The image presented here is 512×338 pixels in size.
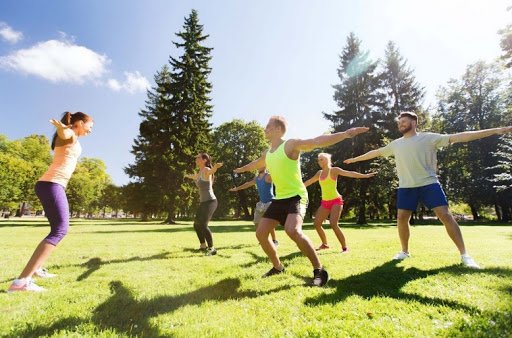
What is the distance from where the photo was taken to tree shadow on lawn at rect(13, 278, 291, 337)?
10.5 feet

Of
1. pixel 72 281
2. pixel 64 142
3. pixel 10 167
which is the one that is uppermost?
pixel 10 167

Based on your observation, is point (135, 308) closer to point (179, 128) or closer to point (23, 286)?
point (23, 286)

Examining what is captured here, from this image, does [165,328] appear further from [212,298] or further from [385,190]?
[385,190]

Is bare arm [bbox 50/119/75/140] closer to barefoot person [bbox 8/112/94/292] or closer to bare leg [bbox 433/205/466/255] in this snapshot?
barefoot person [bbox 8/112/94/292]

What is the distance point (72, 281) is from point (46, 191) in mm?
1614

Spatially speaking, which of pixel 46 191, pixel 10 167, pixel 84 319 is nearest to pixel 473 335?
pixel 84 319

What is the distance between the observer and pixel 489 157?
3825 centimetres

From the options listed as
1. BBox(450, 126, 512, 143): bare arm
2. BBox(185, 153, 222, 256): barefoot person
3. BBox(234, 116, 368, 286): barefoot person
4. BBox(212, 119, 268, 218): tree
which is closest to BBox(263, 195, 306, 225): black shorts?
BBox(234, 116, 368, 286): barefoot person

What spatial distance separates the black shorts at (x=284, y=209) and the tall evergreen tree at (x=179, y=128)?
30.6 metres

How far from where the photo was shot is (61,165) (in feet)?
16.6

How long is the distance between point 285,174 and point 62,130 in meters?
3.40

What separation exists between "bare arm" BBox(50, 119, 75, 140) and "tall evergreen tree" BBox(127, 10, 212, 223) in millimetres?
30105

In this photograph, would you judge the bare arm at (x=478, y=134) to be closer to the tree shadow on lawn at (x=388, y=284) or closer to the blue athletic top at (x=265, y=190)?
the tree shadow on lawn at (x=388, y=284)

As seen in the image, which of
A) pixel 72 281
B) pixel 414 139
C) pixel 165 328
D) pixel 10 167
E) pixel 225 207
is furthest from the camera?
pixel 225 207
